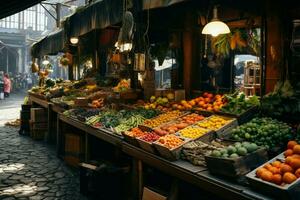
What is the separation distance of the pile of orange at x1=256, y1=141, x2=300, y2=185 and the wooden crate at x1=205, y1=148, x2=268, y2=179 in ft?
0.72

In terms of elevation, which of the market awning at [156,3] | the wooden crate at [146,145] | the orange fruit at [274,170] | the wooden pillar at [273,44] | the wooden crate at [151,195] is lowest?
the wooden crate at [151,195]

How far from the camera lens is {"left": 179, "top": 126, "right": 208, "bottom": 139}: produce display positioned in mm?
5251

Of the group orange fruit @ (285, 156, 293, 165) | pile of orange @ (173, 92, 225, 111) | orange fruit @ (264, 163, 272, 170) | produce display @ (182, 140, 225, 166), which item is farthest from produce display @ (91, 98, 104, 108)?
orange fruit @ (285, 156, 293, 165)

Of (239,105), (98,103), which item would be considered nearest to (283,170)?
(239,105)

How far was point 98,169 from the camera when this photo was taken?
6316mm

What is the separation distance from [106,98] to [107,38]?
4488mm

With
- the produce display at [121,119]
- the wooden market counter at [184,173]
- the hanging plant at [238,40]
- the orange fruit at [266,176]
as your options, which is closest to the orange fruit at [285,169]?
the orange fruit at [266,176]

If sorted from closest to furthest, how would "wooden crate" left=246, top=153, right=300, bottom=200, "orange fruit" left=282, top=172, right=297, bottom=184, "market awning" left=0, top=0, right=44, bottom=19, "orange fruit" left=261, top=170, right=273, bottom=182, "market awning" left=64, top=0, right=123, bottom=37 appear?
1. "wooden crate" left=246, top=153, right=300, bottom=200
2. "orange fruit" left=282, top=172, right=297, bottom=184
3. "orange fruit" left=261, top=170, right=273, bottom=182
4. "market awning" left=64, top=0, right=123, bottom=37
5. "market awning" left=0, top=0, right=44, bottom=19

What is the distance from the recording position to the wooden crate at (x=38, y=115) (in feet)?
40.5

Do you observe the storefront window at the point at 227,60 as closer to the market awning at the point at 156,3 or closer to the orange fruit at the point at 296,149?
the market awning at the point at 156,3

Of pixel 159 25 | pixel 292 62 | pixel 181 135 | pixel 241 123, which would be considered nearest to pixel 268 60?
pixel 292 62

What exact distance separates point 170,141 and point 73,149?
432 cm

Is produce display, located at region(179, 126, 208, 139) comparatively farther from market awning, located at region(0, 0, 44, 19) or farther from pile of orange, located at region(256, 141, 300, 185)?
market awning, located at region(0, 0, 44, 19)

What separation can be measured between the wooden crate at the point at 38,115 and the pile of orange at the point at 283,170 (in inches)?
385
